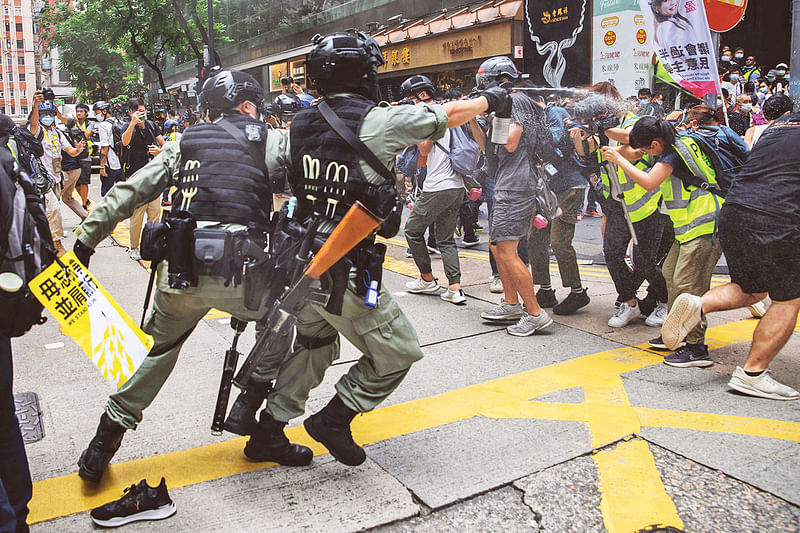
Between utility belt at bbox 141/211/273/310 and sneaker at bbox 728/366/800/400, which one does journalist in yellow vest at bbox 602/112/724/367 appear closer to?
sneaker at bbox 728/366/800/400

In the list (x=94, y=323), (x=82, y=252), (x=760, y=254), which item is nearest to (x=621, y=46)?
(x=760, y=254)

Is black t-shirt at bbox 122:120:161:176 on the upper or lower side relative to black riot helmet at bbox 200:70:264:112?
lower

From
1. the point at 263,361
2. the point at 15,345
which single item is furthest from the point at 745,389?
the point at 15,345

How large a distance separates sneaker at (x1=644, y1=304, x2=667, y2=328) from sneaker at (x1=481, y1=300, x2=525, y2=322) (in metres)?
0.97

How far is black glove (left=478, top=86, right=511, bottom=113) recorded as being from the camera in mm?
3016

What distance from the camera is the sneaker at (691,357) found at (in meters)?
4.39

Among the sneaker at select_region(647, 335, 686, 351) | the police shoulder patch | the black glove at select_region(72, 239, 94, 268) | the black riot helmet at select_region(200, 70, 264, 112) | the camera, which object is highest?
the camera

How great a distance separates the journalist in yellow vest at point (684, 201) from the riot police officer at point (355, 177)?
1.81 meters

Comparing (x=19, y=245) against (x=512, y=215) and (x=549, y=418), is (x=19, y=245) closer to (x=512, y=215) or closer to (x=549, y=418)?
(x=549, y=418)

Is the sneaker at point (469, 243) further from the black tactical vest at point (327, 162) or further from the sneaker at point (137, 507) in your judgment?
the sneaker at point (137, 507)

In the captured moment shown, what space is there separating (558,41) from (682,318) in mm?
14043

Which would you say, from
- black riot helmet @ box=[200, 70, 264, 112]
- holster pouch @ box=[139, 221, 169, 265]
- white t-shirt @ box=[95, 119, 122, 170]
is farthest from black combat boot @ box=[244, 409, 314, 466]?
white t-shirt @ box=[95, 119, 122, 170]

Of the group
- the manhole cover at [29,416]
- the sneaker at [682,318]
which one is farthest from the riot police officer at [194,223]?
the sneaker at [682,318]

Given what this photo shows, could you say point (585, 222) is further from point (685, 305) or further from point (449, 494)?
point (449, 494)
